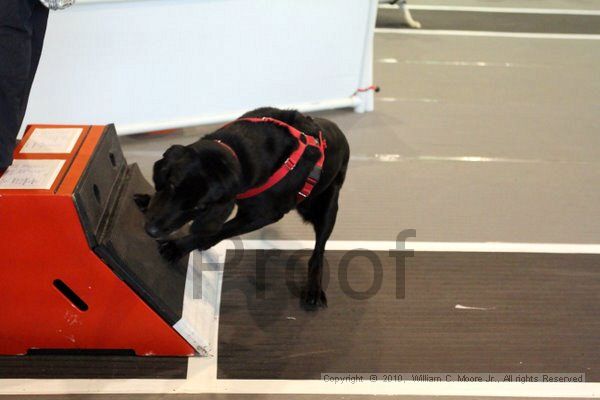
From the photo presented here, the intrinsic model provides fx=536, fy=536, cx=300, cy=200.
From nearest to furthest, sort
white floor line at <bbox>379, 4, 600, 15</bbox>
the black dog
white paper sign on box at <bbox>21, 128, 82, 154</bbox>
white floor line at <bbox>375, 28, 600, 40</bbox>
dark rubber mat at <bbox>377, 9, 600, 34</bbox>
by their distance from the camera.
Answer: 1. the black dog
2. white paper sign on box at <bbox>21, 128, 82, 154</bbox>
3. white floor line at <bbox>375, 28, 600, 40</bbox>
4. dark rubber mat at <bbox>377, 9, 600, 34</bbox>
5. white floor line at <bbox>379, 4, 600, 15</bbox>

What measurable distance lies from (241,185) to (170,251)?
16.8 inches

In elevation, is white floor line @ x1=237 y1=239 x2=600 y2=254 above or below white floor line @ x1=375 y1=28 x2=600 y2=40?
below

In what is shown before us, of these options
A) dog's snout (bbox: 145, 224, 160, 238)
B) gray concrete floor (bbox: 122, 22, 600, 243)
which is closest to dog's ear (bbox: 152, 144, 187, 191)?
dog's snout (bbox: 145, 224, 160, 238)

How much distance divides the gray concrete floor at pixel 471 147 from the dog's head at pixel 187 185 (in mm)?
881

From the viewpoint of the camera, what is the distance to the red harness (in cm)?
156

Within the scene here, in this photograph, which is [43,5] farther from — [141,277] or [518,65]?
[518,65]

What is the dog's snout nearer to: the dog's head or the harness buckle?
the dog's head

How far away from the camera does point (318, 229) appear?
192cm

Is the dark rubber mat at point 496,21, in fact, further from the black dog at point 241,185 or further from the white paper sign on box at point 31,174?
the white paper sign on box at point 31,174

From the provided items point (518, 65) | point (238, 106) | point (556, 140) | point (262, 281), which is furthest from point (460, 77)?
point (262, 281)

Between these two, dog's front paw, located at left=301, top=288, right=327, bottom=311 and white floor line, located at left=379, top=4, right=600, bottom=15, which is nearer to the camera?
dog's front paw, located at left=301, top=288, right=327, bottom=311

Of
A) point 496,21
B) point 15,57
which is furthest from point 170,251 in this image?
point 496,21

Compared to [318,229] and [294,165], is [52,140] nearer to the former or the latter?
[294,165]

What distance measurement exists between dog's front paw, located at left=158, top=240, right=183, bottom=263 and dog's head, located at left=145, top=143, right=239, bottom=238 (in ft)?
1.11
